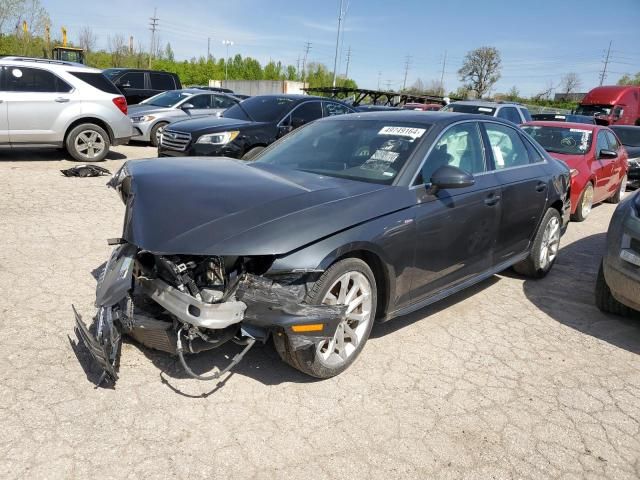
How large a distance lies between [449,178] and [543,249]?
2309mm

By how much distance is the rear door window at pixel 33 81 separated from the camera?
8.91m

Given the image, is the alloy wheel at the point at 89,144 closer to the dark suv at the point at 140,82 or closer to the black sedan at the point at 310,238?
the dark suv at the point at 140,82

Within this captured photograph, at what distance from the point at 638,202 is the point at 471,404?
235 cm

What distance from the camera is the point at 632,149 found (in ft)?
42.7

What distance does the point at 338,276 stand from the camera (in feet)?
9.89

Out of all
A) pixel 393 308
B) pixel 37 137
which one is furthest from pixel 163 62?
pixel 393 308

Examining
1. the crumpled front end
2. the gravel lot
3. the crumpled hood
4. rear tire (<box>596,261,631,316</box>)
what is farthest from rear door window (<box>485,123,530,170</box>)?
the crumpled front end

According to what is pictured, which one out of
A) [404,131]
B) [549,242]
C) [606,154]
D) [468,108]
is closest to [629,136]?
[468,108]

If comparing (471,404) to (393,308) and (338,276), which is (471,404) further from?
(338,276)

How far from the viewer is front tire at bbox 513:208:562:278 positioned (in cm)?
516

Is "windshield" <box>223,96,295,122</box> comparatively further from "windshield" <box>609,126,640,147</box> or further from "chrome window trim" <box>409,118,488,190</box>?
"windshield" <box>609,126,640,147</box>

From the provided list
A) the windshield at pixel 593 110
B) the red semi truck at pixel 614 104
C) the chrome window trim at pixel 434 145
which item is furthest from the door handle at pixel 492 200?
the windshield at pixel 593 110

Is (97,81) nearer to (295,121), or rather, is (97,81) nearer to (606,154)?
(295,121)

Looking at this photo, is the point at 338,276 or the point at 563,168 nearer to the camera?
the point at 338,276
